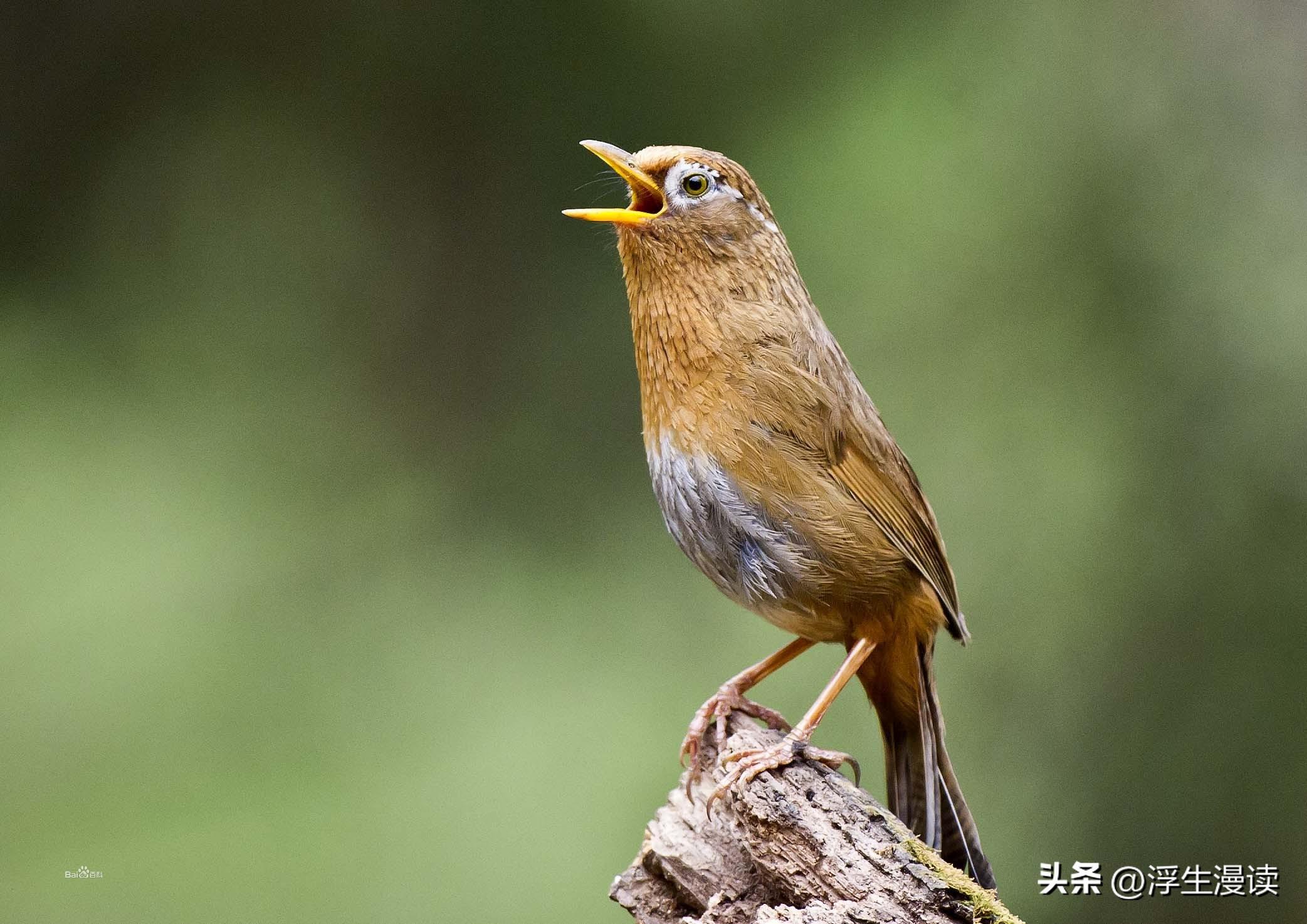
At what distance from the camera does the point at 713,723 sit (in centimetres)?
355

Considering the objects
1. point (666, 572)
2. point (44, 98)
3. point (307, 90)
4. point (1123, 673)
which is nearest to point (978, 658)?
point (1123, 673)

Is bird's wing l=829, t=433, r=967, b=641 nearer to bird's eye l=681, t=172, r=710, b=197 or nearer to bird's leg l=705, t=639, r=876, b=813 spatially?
bird's leg l=705, t=639, r=876, b=813

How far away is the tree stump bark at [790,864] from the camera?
2.90 metres

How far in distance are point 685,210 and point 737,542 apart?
95cm

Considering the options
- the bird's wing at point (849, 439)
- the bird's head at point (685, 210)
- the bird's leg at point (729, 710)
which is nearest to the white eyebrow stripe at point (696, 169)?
the bird's head at point (685, 210)

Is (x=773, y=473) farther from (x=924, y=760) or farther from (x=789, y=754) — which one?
(x=924, y=760)

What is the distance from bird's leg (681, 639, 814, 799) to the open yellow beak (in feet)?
4.39

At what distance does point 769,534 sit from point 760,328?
57 cm

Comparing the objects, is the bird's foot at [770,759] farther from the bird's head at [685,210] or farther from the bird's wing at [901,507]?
the bird's head at [685,210]

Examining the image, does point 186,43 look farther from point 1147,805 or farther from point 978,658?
point 1147,805

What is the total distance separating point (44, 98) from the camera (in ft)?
17.9

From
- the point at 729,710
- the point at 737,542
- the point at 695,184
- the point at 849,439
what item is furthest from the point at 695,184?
the point at 729,710

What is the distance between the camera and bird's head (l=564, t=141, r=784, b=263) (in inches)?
134

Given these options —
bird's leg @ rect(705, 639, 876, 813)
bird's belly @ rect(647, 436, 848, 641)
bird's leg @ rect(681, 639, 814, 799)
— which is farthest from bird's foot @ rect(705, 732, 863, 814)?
bird's belly @ rect(647, 436, 848, 641)
